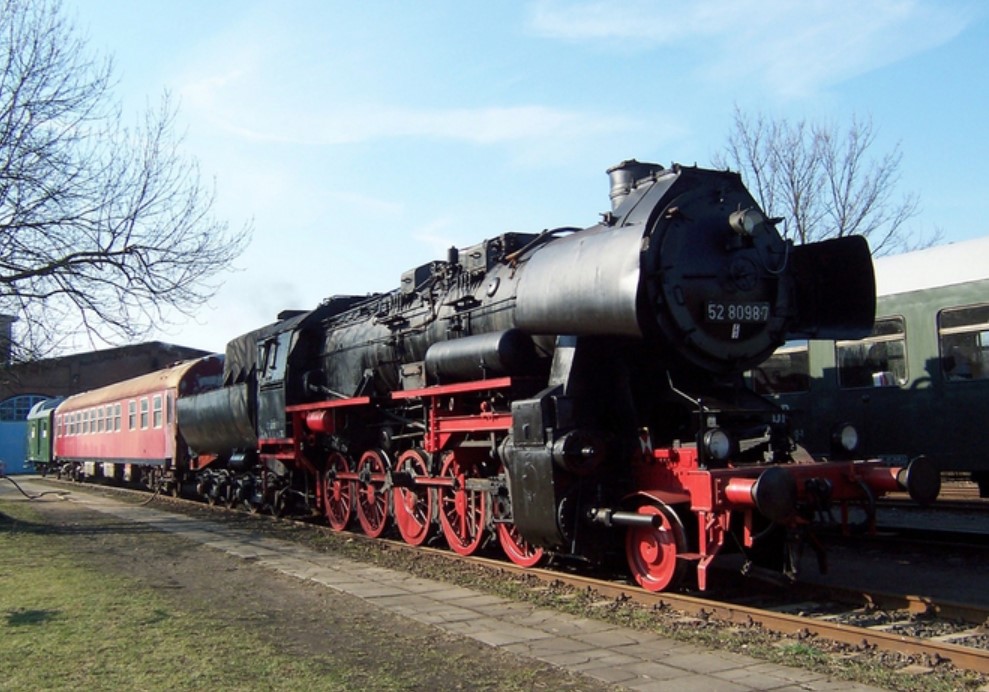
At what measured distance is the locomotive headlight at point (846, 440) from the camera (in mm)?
8047

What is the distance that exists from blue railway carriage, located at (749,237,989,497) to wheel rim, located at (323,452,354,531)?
6321 millimetres

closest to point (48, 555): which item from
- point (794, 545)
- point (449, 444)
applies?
point (449, 444)

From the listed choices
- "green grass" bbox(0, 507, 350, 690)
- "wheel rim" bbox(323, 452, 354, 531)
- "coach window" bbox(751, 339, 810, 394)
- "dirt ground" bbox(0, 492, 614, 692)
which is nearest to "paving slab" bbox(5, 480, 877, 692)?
"dirt ground" bbox(0, 492, 614, 692)

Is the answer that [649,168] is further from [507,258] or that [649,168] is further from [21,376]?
[21,376]

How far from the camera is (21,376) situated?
63.3ft

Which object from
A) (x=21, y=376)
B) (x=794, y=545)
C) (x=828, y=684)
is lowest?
(x=828, y=684)

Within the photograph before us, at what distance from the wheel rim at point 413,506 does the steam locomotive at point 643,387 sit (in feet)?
0.86

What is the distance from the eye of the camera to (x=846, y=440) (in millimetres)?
8055

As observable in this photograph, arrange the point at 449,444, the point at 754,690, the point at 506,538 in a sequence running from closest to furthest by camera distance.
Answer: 1. the point at 754,690
2. the point at 506,538
3. the point at 449,444

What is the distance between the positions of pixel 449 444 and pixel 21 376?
42.9ft

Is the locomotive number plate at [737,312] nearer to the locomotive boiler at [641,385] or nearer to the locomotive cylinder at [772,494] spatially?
Result: the locomotive boiler at [641,385]

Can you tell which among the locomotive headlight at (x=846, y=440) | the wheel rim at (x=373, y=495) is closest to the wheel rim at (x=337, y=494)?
the wheel rim at (x=373, y=495)

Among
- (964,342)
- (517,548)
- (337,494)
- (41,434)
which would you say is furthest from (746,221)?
(41,434)

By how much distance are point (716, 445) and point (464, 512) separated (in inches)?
148
